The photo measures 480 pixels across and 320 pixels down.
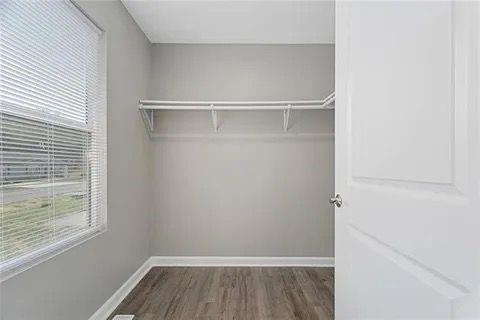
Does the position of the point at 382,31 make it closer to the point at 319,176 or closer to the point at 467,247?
the point at 467,247

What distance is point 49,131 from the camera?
168cm

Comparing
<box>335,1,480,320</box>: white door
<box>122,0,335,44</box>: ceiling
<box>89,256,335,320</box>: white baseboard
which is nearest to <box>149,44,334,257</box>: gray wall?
<box>89,256,335,320</box>: white baseboard

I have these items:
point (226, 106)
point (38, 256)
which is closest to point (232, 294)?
point (38, 256)

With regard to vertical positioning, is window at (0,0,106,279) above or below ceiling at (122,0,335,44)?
below

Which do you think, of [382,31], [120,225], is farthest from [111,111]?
[382,31]

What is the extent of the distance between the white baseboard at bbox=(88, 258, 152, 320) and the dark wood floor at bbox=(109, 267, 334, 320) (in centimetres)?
4

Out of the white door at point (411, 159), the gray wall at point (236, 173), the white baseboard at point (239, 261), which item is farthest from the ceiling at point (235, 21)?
the white baseboard at point (239, 261)

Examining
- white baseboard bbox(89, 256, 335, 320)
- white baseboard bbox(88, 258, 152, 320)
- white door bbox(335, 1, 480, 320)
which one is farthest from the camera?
white baseboard bbox(89, 256, 335, 320)

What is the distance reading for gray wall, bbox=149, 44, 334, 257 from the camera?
11.0ft

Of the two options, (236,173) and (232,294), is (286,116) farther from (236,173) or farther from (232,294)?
(232,294)

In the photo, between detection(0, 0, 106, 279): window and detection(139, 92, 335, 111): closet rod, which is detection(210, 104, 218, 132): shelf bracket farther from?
detection(0, 0, 106, 279): window

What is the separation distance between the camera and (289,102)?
3086mm

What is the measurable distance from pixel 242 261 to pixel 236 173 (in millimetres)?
912

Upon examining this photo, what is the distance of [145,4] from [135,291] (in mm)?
2338
